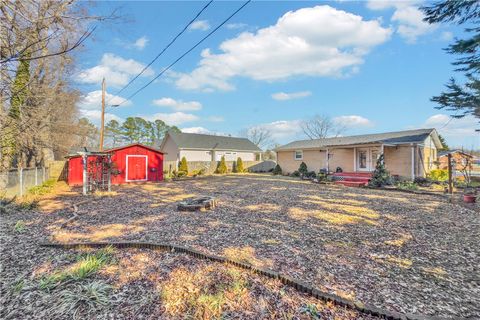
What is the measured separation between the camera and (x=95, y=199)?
32.8 feet

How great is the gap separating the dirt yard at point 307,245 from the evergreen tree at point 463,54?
7648 millimetres

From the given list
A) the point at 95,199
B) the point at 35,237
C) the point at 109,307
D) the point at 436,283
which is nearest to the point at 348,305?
the point at 436,283

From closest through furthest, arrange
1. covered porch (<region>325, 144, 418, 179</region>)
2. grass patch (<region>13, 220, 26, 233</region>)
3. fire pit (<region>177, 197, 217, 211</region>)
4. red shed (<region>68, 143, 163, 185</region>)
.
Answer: grass patch (<region>13, 220, 26, 233</region>), fire pit (<region>177, 197, 217, 211</region>), red shed (<region>68, 143, 163, 185</region>), covered porch (<region>325, 144, 418, 179</region>)

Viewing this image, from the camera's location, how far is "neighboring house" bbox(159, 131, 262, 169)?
26.8 metres

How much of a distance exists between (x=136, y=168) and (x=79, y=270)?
1449 cm

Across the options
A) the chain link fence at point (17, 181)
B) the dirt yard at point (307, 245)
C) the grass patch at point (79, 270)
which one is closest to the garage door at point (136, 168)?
the chain link fence at point (17, 181)

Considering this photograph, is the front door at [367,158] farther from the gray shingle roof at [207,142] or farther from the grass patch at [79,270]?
the grass patch at [79,270]

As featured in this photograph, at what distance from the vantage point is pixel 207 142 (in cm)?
2923

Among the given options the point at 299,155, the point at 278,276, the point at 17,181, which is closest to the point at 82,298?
the point at 278,276

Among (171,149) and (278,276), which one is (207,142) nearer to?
(171,149)

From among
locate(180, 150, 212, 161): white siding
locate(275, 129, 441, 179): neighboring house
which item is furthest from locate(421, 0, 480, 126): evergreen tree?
locate(180, 150, 212, 161): white siding

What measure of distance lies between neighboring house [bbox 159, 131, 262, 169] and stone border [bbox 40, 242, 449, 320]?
21977mm

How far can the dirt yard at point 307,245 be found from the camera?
297 centimetres

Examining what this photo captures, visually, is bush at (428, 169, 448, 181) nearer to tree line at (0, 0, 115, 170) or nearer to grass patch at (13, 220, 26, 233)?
tree line at (0, 0, 115, 170)
